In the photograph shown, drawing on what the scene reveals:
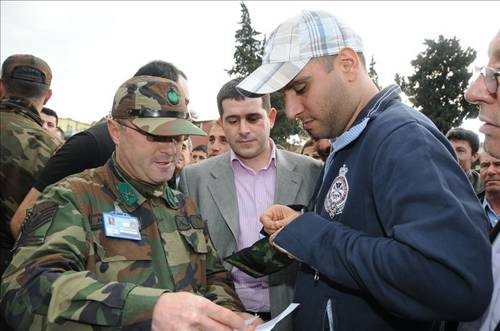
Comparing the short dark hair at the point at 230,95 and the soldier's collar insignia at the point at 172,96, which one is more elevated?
the soldier's collar insignia at the point at 172,96

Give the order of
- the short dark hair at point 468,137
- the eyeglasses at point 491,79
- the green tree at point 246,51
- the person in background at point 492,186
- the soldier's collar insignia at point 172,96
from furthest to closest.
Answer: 1. the green tree at point 246,51
2. the short dark hair at point 468,137
3. the person in background at point 492,186
4. the soldier's collar insignia at point 172,96
5. the eyeglasses at point 491,79

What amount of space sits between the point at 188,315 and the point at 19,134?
2.58 m

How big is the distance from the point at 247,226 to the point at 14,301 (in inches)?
69.5

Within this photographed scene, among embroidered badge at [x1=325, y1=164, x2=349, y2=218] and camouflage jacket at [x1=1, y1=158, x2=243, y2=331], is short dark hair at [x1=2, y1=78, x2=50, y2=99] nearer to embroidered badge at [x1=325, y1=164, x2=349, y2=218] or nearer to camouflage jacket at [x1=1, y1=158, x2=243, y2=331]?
camouflage jacket at [x1=1, y1=158, x2=243, y2=331]

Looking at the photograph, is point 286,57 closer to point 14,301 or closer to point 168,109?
point 168,109

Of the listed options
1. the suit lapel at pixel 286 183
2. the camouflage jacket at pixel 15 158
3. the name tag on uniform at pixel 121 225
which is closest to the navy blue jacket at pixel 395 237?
the name tag on uniform at pixel 121 225

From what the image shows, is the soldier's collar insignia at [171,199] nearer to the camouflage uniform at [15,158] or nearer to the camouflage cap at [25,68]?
the camouflage uniform at [15,158]

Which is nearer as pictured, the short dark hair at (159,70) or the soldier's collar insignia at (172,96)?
the soldier's collar insignia at (172,96)

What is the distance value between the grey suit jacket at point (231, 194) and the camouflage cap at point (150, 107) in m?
0.96

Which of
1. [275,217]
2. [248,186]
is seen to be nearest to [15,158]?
[248,186]

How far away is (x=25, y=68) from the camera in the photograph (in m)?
3.58

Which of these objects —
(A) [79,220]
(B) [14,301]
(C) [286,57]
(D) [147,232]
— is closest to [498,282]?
(C) [286,57]

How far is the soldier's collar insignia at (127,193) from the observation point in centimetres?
233

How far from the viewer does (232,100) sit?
3.60 metres
